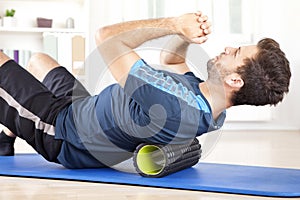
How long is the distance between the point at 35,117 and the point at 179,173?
1.92 feet

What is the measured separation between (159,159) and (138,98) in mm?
332

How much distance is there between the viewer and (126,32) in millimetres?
1798

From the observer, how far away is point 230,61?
1.89 meters

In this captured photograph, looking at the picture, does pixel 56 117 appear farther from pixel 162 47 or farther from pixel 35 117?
pixel 162 47

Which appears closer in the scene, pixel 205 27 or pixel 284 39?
pixel 205 27

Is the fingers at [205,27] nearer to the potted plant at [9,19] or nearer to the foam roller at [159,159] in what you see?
the foam roller at [159,159]

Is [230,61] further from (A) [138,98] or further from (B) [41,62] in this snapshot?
(B) [41,62]

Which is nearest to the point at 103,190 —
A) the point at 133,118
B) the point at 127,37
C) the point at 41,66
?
the point at 133,118

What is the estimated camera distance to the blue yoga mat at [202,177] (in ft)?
5.80

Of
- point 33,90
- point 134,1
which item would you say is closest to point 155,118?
point 33,90

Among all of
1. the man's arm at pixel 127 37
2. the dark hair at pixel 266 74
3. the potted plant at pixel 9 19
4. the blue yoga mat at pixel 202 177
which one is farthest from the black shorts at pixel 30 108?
the potted plant at pixel 9 19

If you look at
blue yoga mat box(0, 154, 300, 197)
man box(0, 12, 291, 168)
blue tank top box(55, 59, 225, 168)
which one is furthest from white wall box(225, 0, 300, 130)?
blue tank top box(55, 59, 225, 168)

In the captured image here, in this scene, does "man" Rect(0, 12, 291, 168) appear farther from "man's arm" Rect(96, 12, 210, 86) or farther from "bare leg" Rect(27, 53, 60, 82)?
"bare leg" Rect(27, 53, 60, 82)

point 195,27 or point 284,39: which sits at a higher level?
point 195,27
